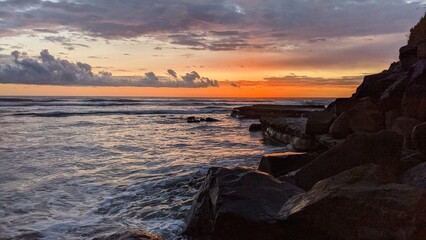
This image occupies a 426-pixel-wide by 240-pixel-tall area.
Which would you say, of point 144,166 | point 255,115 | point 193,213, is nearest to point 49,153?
point 144,166

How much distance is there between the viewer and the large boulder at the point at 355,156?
235 inches

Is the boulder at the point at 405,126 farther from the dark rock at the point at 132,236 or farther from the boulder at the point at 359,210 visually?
the dark rock at the point at 132,236

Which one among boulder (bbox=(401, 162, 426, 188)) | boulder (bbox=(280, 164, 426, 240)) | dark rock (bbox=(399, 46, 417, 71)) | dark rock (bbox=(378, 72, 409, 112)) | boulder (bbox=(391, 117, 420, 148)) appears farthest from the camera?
dark rock (bbox=(399, 46, 417, 71))

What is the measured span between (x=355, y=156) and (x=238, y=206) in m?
2.38

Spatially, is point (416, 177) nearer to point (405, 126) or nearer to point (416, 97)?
point (405, 126)

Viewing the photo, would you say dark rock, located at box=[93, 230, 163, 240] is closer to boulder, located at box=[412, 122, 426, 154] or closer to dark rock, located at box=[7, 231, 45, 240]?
dark rock, located at box=[7, 231, 45, 240]

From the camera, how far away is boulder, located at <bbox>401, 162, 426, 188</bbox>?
16.4 ft

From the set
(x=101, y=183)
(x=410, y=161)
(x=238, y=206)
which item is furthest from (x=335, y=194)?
(x=101, y=183)

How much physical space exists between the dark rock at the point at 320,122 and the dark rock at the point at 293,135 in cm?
34

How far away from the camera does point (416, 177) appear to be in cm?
517

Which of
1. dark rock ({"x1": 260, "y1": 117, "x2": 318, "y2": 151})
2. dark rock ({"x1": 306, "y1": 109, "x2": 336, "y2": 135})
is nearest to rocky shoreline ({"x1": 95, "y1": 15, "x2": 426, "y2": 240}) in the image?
dark rock ({"x1": 306, "y1": 109, "x2": 336, "y2": 135})

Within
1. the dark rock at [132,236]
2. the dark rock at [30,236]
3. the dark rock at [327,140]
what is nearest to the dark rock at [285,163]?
the dark rock at [327,140]

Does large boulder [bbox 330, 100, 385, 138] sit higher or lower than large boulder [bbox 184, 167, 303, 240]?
higher

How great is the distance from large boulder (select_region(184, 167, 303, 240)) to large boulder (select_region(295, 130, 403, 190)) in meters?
0.97
